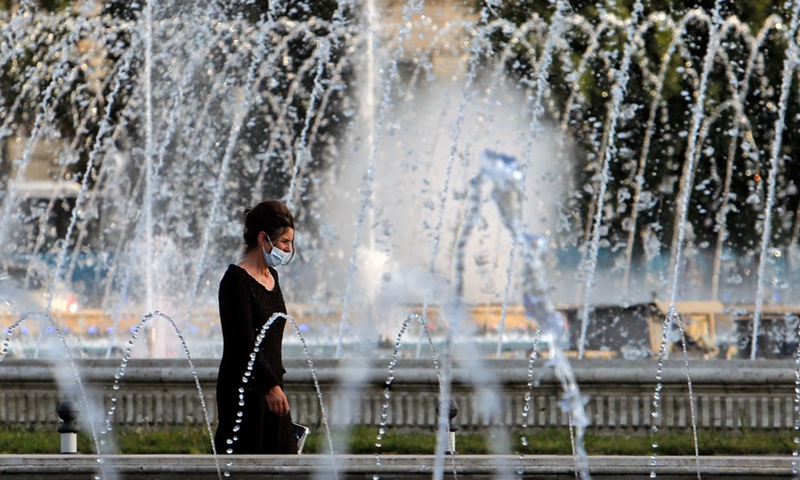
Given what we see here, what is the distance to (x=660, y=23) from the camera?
21906mm

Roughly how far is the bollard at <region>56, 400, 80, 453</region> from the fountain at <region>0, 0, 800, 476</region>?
1200 cm

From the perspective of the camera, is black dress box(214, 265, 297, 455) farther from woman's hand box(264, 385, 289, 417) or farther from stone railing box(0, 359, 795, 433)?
stone railing box(0, 359, 795, 433)

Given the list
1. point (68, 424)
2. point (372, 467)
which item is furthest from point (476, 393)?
point (372, 467)

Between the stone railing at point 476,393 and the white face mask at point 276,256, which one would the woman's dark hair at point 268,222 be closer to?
the white face mask at point 276,256

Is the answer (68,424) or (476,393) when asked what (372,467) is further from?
(476,393)

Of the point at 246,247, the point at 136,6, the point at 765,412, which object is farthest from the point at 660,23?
the point at 246,247

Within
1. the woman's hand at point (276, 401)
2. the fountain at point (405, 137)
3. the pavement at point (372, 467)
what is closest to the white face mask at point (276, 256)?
the woman's hand at point (276, 401)

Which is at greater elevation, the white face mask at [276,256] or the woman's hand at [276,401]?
the white face mask at [276,256]

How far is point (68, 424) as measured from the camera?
7195 millimetres

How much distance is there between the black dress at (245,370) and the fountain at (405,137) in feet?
43.2

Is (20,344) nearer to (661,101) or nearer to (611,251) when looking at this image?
(661,101)

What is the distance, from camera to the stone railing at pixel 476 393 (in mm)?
9148

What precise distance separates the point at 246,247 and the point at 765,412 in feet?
12.8

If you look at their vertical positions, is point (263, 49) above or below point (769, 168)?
above
